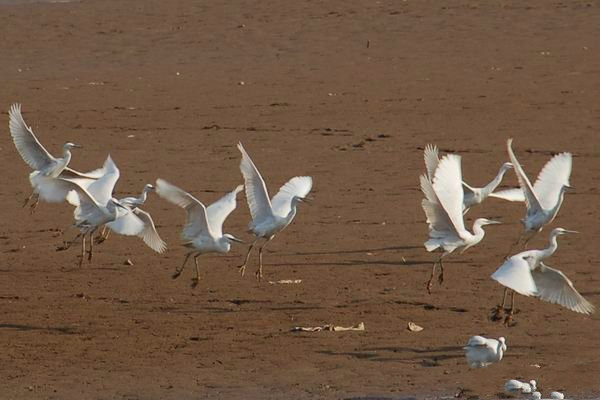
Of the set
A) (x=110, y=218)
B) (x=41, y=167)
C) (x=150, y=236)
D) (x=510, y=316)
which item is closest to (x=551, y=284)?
(x=510, y=316)

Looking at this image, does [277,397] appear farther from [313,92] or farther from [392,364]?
[313,92]

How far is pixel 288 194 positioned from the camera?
49.9ft

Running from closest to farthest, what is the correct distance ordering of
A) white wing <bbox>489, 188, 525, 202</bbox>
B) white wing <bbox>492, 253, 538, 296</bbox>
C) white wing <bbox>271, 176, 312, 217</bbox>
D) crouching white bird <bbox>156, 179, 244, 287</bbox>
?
white wing <bbox>492, 253, 538, 296</bbox>
crouching white bird <bbox>156, 179, 244, 287</bbox>
white wing <bbox>271, 176, 312, 217</bbox>
white wing <bbox>489, 188, 525, 202</bbox>

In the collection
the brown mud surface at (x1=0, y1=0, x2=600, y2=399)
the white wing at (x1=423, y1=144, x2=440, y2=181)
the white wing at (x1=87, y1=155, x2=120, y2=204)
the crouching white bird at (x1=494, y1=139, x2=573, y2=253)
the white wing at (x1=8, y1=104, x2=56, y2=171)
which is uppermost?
the white wing at (x1=423, y1=144, x2=440, y2=181)

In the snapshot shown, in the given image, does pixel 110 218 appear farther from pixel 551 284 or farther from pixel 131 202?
pixel 551 284

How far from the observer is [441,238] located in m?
13.6

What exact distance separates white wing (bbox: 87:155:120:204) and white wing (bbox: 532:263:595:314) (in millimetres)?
5187

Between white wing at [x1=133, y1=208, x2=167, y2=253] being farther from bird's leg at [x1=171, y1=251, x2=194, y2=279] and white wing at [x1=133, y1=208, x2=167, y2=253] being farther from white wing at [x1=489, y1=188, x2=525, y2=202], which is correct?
white wing at [x1=489, y1=188, x2=525, y2=202]

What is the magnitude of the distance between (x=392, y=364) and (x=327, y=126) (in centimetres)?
1038

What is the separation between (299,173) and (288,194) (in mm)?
4027

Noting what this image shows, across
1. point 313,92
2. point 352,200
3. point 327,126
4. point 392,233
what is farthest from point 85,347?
point 313,92

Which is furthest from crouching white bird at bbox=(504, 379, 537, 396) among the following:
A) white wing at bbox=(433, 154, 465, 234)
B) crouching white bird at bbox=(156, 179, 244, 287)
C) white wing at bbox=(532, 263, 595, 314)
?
crouching white bird at bbox=(156, 179, 244, 287)

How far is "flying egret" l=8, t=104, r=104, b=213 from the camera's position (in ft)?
50.8

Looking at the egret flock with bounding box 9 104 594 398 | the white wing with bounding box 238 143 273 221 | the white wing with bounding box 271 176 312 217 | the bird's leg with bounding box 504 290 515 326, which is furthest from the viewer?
the white wing with bounding box 271 176 312 217
